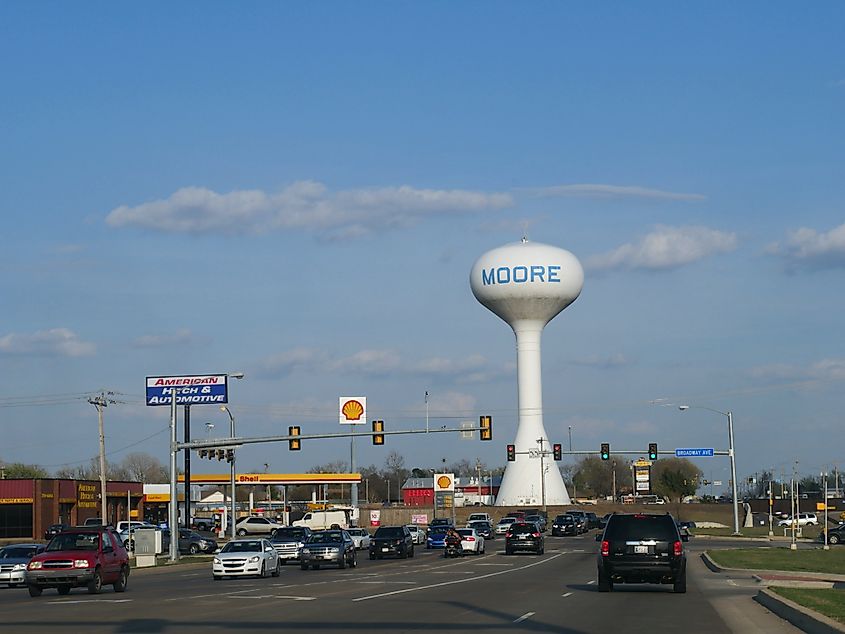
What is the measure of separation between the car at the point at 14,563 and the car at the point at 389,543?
1960cm

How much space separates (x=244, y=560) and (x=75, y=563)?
8088 mm

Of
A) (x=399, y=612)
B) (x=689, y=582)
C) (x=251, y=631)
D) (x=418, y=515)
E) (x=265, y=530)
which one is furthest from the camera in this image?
(x=418, y=515)

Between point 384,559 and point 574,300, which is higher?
point 574,300

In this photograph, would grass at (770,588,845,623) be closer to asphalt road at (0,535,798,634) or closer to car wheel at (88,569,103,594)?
asphalt road at (0,535,798,634)

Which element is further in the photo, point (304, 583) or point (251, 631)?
point (304, 583)

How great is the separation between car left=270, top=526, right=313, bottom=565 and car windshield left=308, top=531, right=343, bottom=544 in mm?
3810

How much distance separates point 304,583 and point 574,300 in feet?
248

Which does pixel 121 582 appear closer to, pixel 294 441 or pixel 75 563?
pixel 75 563

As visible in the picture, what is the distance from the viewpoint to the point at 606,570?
28672mm

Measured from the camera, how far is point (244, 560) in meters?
38.8

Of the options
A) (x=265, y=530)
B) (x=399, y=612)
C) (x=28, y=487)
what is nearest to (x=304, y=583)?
(x=399, y=612)

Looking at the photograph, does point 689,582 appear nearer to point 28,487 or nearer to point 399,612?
point 399,612

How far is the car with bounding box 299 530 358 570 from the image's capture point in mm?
48188

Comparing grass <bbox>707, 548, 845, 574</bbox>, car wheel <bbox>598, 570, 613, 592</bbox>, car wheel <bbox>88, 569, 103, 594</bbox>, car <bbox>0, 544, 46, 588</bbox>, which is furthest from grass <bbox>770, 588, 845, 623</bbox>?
car <bbox>0, 544, 46, 588</bbox>
